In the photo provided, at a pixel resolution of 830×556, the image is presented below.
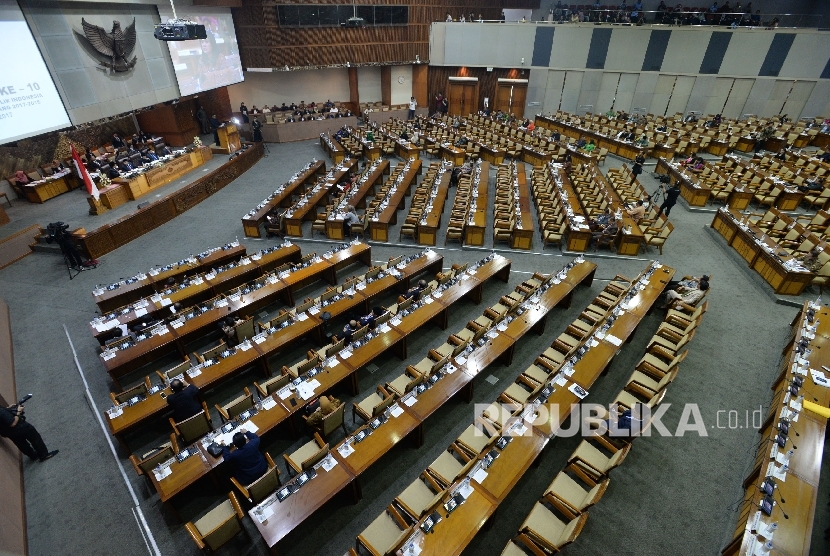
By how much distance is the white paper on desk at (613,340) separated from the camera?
757 cm

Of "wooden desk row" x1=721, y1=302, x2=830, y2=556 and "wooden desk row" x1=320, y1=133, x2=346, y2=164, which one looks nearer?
"wooden desk row" x1=721, y1=302, x2=830, y2=556

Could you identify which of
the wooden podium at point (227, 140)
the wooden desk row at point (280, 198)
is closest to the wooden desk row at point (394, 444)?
the wooden desk row at point (280, 198)

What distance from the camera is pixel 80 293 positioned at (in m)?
10.5

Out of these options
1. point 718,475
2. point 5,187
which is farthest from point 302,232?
point 718,475

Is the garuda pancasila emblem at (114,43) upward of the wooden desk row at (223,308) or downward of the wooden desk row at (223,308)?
upward

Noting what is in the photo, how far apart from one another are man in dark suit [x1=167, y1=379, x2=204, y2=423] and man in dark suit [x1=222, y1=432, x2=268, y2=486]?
112 cm

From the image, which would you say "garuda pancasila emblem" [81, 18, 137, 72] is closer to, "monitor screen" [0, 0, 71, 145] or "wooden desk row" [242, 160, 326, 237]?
"monitor screen" [0, 0, 71, 145]

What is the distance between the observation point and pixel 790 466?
5.66 meters

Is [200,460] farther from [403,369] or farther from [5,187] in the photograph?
[5,187]

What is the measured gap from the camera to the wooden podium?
66.0ft

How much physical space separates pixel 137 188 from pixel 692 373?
728 inches

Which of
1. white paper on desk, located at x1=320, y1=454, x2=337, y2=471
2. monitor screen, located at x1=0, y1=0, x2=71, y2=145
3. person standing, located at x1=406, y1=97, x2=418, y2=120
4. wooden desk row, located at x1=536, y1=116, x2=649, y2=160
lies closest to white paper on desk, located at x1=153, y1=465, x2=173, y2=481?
white paper on desk, located at x1=320, y1=454, x2=337, y2=471

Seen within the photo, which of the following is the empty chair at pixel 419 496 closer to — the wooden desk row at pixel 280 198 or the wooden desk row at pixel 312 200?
the wooden desk row at pixel 312 200

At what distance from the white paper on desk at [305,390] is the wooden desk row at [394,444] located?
1.12 meters
